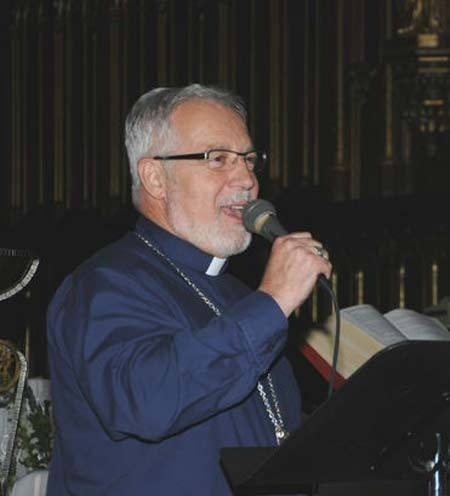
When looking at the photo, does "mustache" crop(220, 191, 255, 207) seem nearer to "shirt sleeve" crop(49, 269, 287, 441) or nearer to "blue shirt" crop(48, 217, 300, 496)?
"blue shirt" crop(48, 217, 300, 496)

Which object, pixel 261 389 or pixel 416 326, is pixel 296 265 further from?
pixel 416 326

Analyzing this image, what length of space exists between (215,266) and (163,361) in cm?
52

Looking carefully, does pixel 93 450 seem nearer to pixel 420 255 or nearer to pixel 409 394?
pixel 409 394

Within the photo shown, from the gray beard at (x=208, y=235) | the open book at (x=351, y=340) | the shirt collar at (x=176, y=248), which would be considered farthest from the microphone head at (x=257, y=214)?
the open book at (x=351, y=340)

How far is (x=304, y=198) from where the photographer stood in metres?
6.59

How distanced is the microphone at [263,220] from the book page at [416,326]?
59 centimetres

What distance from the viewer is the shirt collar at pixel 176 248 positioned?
2830mm

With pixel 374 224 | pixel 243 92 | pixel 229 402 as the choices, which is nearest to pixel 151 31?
pixel 243 92

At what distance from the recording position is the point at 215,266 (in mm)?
2889

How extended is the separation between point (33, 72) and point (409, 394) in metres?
6.98

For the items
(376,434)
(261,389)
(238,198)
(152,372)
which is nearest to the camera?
(376,434)

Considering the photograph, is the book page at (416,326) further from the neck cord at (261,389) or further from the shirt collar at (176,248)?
the shirt collar at (176,248)

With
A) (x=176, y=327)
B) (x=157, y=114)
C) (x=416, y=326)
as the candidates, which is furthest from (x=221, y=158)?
(x=416, y=326)

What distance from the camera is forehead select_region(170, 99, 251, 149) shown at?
2.76 metres
